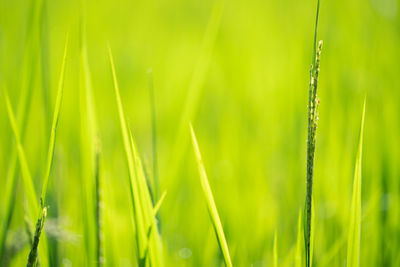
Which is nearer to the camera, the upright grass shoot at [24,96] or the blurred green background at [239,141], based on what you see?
the upright grass shoot at [24,96]

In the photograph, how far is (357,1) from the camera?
2168mm

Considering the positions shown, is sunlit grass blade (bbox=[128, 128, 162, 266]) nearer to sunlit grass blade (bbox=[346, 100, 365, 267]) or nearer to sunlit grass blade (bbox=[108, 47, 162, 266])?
sunlit grass blade (bbox=[108, 47, 162, 266])

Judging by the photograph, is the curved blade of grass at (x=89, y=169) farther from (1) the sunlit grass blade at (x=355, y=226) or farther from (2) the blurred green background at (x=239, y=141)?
(1) the sunlit grass blade at (x=355, y=226)

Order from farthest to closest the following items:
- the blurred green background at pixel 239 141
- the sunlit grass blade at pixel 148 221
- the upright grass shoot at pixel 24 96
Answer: the blurred green background at pixel 239 141 < the upright grass shoot at pixel 24 96 < the sunlit grass blade at pixel 148 221

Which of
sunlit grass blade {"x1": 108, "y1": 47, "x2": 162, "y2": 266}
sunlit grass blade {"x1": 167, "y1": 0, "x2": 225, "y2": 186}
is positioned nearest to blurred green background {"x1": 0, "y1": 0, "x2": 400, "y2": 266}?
sunlit grass blade {"x1": 167, "y1": 0, "x2": 225, "y2": 186}

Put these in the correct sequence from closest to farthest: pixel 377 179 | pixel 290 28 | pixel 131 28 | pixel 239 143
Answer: pixel 377 179 → pixel 239 143 → pixel 290 28 → pixel 131 28

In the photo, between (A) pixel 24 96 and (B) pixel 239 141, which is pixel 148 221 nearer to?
(A) pixel 24 96

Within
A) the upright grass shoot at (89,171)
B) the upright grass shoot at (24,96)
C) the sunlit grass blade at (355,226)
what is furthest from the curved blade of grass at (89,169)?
the sunlit grass blade at (355,226)

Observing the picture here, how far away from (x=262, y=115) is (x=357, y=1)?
4.08ft

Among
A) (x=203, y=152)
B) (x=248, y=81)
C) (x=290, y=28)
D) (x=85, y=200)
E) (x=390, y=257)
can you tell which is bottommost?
(x=390, y=257)

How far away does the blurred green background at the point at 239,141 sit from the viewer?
727 mm

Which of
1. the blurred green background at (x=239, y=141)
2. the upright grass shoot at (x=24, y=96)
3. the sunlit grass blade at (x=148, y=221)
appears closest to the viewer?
the sunlit grass blade at (x=148, y=221)

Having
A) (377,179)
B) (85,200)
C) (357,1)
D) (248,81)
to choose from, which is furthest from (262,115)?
(357,1)

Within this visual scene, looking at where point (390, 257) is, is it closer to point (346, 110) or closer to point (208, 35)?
point (346, 110)
